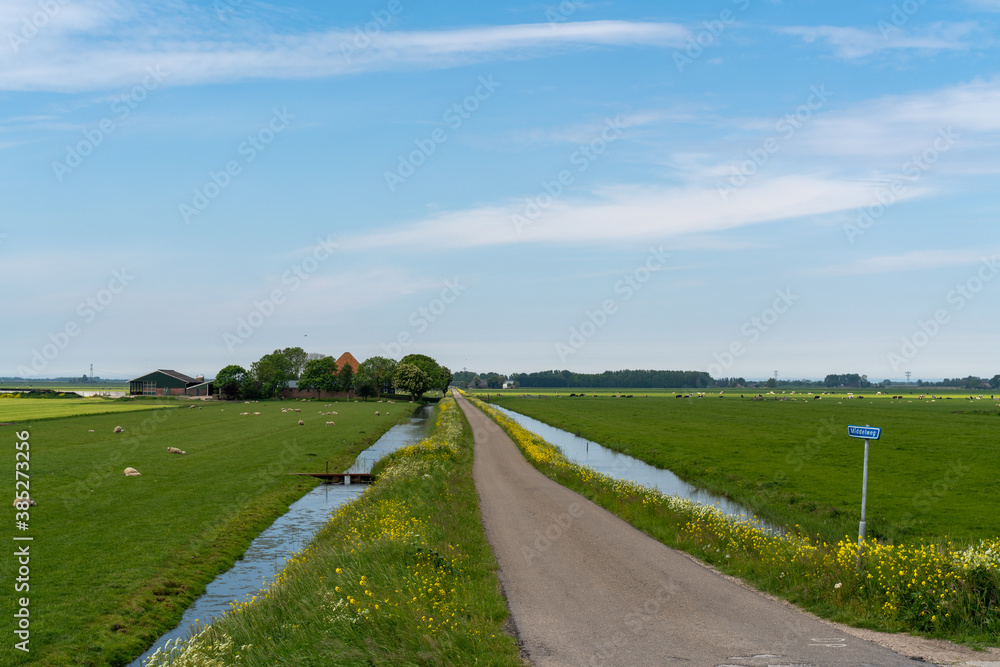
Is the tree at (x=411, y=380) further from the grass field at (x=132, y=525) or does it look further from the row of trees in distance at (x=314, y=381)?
the grass field at (x=132, y=525)

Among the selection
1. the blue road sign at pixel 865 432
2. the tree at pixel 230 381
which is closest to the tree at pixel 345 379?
the tree at pixel 230 381

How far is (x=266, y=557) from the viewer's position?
2469 cm

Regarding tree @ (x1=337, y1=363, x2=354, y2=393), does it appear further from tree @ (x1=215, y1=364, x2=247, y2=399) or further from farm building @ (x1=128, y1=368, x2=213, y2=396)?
farm building @ (x1=128, y1=368, x2=213, y2=396)

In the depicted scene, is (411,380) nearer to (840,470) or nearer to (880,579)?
(840,470)

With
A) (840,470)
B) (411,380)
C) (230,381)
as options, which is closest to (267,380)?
(230,381)

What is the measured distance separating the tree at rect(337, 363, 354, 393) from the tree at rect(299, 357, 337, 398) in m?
1.78

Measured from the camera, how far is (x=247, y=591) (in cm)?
2052

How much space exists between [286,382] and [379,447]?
5281 inches

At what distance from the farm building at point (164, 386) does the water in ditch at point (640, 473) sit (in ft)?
444

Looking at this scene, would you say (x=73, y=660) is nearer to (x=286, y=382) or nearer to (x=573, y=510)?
(x=573, y=510)

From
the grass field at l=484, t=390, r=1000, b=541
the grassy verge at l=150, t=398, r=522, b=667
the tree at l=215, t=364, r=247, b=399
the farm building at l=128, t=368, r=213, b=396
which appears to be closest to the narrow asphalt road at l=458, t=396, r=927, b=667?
the grassy verge at l=150, t=398, r=522, b=667

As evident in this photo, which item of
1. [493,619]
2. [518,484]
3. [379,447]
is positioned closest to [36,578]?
[493,619]

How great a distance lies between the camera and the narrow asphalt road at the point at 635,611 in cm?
1185

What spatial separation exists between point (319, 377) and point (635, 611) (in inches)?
6984
